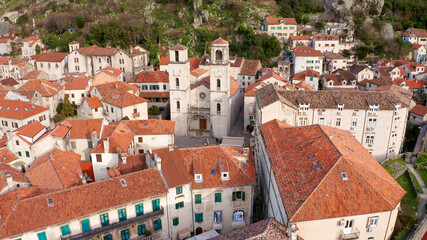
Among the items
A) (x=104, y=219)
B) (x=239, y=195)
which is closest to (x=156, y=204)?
(x=104, y=219)

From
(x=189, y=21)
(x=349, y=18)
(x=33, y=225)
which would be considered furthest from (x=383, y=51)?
(x=33, y=225)

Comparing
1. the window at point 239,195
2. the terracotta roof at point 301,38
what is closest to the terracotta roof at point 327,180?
the window at point 239,195

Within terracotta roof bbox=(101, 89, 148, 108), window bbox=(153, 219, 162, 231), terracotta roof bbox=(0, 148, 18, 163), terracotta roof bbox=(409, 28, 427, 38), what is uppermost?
terracotta roof bbox=(409, 28, 427, 38)

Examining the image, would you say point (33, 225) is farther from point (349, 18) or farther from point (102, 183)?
point (349, 18)

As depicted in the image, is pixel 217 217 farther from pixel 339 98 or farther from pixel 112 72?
pixel 112 72

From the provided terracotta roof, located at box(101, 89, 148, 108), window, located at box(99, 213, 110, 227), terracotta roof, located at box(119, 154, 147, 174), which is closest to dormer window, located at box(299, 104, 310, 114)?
terracotta roof, located at box(119, 154, 147, 174)

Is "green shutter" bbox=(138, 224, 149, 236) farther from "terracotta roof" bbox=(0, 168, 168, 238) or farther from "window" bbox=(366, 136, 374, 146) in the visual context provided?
"window" bbox=(366, 136, 374, 146)

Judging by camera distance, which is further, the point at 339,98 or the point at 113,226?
the point at 339,98
